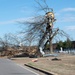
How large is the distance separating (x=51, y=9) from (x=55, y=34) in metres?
4.86

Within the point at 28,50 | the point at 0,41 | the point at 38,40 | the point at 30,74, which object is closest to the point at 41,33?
the point at 38,40

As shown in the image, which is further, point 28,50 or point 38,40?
point 28,50

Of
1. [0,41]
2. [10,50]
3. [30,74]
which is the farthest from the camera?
[0,41]

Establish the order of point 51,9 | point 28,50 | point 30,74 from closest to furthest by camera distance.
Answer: point 30,74 → point 51,9 → point 28,50

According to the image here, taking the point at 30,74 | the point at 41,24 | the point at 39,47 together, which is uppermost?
the point at 41,24

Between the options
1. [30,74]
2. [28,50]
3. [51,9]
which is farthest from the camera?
[28,50]

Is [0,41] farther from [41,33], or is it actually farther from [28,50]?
[41,33]

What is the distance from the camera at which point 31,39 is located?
183 feet

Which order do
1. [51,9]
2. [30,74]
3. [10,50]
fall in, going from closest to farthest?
[30,74] < [51,9] < [10,50]

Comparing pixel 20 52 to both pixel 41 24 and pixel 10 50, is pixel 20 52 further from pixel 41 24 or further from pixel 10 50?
pixel 41 24

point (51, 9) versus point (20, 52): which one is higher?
point (51, 9)

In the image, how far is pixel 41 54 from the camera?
55.9m

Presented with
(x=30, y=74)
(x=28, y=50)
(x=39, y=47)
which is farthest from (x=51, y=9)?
(x=30, y=74)

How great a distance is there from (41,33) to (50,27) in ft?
6.67
